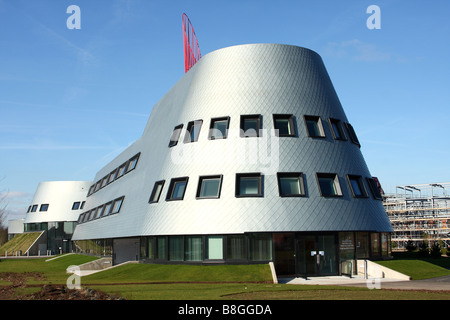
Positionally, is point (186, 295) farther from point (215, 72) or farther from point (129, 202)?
point (129, 202)

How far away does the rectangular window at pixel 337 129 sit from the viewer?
36094 millimetres

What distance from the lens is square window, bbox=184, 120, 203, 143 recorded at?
36.0 m

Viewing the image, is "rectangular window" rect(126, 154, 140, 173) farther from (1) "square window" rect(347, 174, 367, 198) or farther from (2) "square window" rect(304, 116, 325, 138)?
(1) "square window" rect(347, 174, 367, 198)

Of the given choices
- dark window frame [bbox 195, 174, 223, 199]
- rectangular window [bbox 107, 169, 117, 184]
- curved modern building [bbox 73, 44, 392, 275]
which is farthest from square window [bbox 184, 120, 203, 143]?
rectangular window [bbox 107, 169, 117, 184]

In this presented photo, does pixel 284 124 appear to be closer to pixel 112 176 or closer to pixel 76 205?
pixel 112 176

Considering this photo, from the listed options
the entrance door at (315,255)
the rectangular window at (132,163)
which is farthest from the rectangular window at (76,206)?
the entrance door at (315,255)

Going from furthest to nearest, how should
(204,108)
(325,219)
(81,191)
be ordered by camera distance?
(81,191), (204,108), (325,219)

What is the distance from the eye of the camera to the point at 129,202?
4475 centimetres

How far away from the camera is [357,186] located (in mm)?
35000

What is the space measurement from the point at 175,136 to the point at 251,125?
270 inches

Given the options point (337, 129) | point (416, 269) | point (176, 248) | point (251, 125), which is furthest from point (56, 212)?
point (416, 269)

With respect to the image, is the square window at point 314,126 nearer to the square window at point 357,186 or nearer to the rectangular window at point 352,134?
the rectangular window at point 352,134
